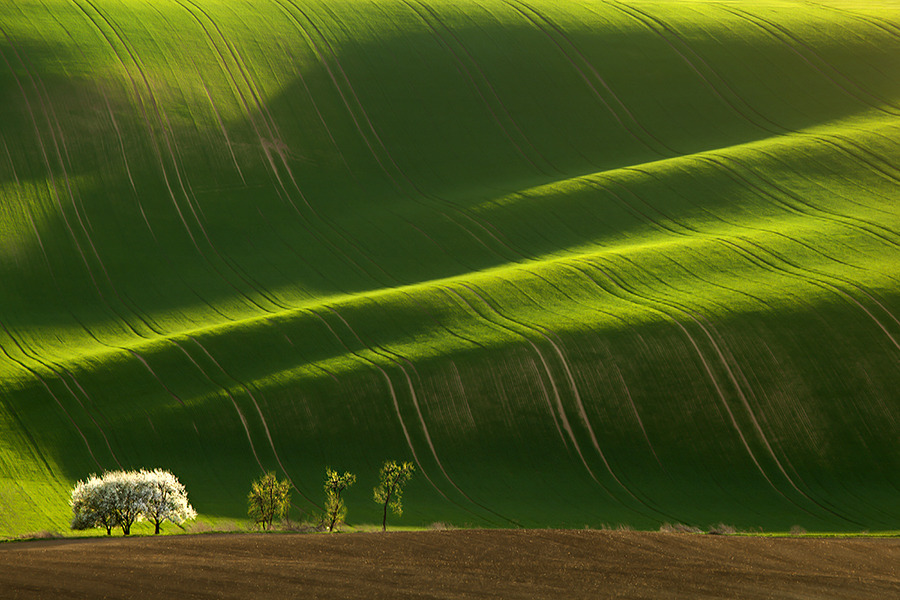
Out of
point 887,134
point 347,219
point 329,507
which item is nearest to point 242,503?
point 329,507

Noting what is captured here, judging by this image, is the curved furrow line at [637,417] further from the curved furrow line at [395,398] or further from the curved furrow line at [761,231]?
the curved furrow line at [761,231]

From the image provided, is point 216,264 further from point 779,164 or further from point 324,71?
point 779,164

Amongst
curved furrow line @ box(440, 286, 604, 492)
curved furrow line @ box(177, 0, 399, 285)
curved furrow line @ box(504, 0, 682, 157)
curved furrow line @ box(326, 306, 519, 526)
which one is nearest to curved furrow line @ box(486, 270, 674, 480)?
curved furrow line @ box(440, 286, 604, 492)

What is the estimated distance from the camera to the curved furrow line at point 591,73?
6794cm

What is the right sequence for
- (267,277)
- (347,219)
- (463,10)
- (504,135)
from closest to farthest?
(267,277) < (347,219) < (504,135) < (463,10)

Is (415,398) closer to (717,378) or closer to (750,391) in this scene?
(717,378)

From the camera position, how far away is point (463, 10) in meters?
80.4

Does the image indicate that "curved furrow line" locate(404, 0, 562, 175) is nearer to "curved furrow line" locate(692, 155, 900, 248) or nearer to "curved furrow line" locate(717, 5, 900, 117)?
"curved furrow line" locate(692, 155, 900, 248)

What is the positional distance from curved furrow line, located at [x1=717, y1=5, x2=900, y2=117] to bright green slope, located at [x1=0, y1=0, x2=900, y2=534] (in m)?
0.35

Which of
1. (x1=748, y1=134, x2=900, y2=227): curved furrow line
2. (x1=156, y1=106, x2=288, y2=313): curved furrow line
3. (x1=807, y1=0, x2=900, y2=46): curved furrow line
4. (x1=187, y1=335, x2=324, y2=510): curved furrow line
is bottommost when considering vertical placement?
(x1=187, y1=335, x2=324, y2=510): curved furrow line

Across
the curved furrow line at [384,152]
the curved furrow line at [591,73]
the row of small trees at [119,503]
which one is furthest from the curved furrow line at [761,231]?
the row of small trees at [119,503]

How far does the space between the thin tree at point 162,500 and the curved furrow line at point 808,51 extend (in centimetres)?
6169

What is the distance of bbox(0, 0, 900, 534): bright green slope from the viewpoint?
123 ft

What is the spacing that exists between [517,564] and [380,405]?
1935cm
